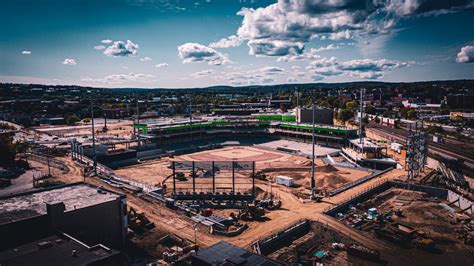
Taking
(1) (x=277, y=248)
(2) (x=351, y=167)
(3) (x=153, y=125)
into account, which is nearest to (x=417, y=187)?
(2) (x=351, y=167)

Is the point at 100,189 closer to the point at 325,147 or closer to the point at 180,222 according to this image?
the point at 180,222

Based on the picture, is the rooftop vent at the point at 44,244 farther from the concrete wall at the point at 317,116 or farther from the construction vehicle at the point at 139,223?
the concrete wall at the point at 317,116

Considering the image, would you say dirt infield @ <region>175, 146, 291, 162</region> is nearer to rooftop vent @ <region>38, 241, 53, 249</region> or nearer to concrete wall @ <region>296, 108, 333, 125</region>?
concrete wall @ <region>296, 108, 333, 125</region>

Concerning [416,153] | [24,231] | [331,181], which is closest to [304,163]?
[331,181]

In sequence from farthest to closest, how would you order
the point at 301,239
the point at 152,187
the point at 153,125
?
the point at 153,125
the point at 152,187
the point at 301,239

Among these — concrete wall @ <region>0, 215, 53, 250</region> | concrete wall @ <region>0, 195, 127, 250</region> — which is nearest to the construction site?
concrete wall @ <region>0, 195, 127, 250</region>

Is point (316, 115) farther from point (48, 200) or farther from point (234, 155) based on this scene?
point (48, 200)

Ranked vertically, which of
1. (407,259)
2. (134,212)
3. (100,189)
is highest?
(100,189)
